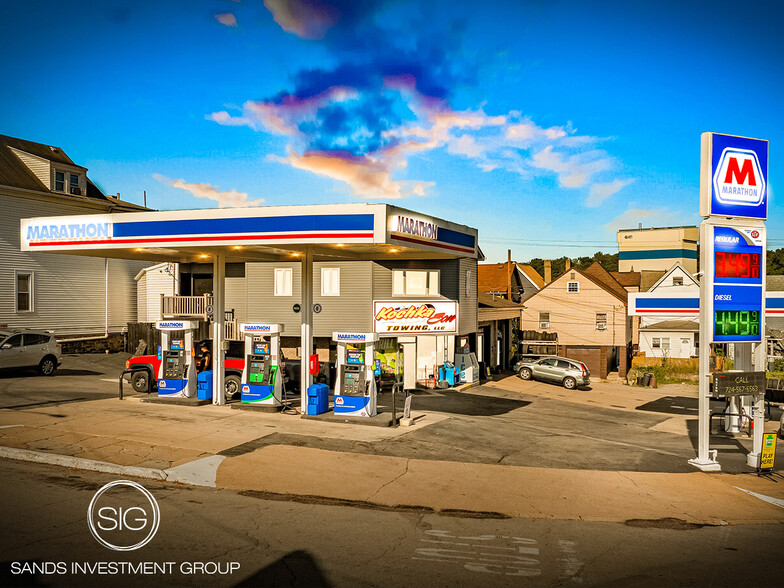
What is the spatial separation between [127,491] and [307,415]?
328 inches

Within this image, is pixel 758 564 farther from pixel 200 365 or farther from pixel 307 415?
pixel 200 365

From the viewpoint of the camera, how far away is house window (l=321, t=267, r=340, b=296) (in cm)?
2830

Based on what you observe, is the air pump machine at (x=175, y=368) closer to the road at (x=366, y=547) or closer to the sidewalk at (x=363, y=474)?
the sidewalk at (x=363, y=474)

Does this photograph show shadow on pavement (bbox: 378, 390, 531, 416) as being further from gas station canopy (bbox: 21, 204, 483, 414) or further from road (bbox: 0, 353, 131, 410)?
road (bbox: 0, 353, 131, 410)

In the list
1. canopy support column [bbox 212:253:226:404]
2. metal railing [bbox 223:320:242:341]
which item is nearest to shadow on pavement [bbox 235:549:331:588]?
canopy support column [bbox 212:253:226:404]

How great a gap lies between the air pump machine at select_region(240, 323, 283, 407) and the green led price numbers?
1292cm

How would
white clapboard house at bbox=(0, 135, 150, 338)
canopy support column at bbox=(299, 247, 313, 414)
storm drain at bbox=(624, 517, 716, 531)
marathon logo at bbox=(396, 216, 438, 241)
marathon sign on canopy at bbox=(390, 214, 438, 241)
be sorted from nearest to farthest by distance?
1. storm drain at bbox=(624, 517, 716, 531)
2. marathon sign on canopy at bbox=(390, 214, 438, 241)
3. marathon logo at bbox=(396, 216, 438, 241)
4. canopy support column at bbox=(299, 247, 313, 414)
5. white clapboard house at bbox=(0, 135, 150, 338)

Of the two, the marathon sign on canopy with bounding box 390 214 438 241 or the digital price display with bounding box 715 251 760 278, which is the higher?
the marathon sign on canopy with bounding box 390 214 438 241

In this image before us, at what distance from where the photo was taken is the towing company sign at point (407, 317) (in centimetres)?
2553

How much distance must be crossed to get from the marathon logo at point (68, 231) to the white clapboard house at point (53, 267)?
13054 millimetres

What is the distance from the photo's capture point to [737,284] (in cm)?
1523

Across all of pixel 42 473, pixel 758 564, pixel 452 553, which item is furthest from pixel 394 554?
pixel 42 473

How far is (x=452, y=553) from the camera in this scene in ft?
26.5

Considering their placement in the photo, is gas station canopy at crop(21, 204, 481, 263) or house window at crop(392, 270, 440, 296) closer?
gas station canopy at crop(21, 204, 481, 263)
